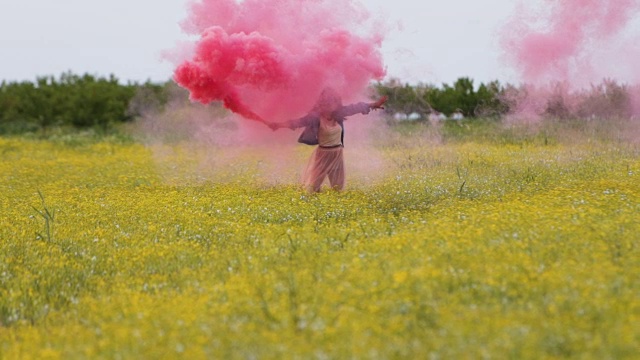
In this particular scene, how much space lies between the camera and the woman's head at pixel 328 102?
17.0 metres

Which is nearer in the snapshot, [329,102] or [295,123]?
[329,102]

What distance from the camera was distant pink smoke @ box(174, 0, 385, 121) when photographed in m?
16.8

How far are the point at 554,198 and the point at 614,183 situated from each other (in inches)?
125

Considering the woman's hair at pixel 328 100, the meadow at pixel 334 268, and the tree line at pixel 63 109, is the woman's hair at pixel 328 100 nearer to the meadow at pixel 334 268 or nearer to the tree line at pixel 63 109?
Answer: the meadow at pixel 334 268

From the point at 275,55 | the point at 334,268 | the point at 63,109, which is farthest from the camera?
the point at 63,109

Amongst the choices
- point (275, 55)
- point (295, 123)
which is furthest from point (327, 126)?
point (275, 55)

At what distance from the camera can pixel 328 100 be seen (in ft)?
55.8

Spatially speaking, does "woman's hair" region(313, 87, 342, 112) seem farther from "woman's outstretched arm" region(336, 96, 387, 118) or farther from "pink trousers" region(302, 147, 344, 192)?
"pink trousers" region(302, 147, 344, 192)

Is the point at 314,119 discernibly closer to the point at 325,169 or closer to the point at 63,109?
the point at 325,169

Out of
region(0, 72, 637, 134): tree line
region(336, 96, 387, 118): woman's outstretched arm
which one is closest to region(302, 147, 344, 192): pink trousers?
region(336, 96, 387, 118): woman's outstretched arm

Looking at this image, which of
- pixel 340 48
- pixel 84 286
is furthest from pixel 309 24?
pixel 84 286

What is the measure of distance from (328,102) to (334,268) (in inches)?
297

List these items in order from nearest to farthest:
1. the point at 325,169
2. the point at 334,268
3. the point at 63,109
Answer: the point at 334,268 < the point at 325,169 < the point at 63,109

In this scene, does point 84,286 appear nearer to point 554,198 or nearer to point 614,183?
point 554,198
